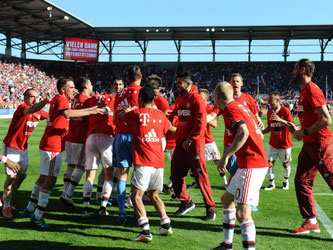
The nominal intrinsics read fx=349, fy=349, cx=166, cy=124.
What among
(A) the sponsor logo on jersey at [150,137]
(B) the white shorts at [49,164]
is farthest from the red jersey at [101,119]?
(A) the sponsor logo on jersey at [150,137]

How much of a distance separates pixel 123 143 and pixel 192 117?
1.34 metres

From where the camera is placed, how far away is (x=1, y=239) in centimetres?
470

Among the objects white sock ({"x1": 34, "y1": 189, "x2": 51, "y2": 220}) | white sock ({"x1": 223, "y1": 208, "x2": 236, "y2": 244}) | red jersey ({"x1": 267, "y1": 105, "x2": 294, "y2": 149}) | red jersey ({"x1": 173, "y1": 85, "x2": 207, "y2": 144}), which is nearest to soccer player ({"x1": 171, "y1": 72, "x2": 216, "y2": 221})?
red jersey ({"x1": 173, "y1": 85, "x2": 207, "y2": 144})

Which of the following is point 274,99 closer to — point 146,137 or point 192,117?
point 192,117

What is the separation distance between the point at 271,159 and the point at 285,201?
55.0 inches

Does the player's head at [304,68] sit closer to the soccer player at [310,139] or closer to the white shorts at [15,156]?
the soccer player at [310,139]

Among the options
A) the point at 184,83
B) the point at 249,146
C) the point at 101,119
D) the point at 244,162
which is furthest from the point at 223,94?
the point at 101,119

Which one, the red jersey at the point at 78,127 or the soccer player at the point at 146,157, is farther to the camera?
the red jersey at the point at 78,127

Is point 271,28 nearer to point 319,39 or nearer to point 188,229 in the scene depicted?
point 319,39

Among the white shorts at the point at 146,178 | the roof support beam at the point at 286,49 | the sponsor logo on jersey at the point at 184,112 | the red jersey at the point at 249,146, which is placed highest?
the roof support beam at the point at 286,49

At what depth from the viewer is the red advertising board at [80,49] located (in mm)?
47812

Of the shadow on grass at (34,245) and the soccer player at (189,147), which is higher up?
the soccer player at (189,147)

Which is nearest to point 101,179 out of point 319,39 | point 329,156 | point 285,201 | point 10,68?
point 285,201

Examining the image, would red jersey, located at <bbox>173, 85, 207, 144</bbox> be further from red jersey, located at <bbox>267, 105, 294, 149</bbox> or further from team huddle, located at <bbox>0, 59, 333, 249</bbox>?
red jersey, located at <bbox>267, 105, 294, 149</bbox>
